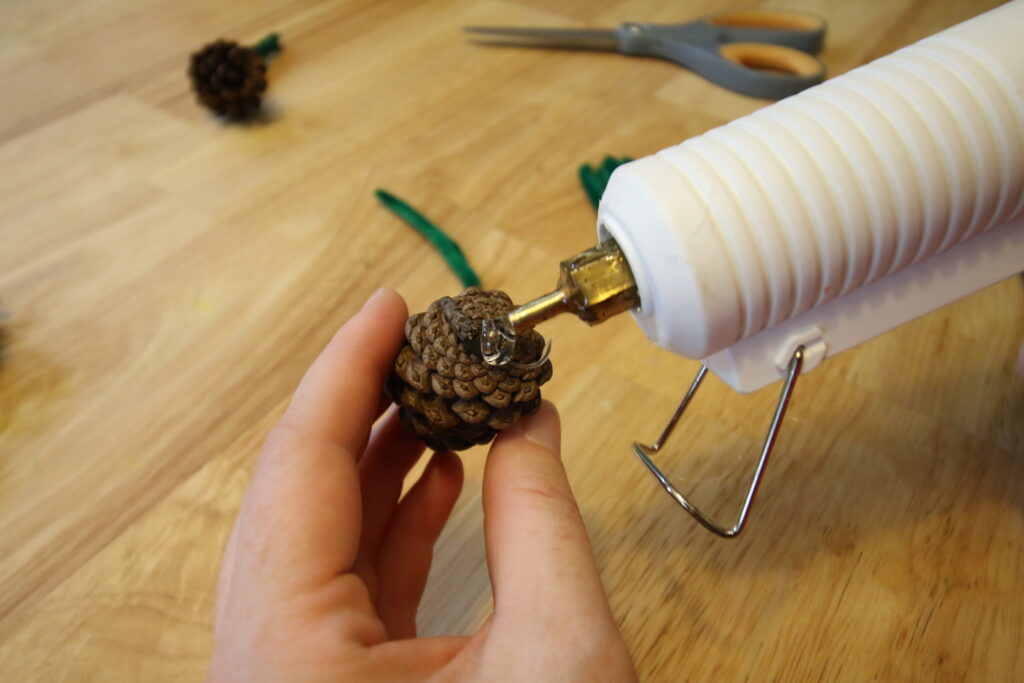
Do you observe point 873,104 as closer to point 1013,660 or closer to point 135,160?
point 1013,660

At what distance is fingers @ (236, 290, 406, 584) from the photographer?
0.33 m

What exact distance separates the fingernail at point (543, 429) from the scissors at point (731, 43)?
1.74ft

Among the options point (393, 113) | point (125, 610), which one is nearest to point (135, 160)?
point (393, 113)

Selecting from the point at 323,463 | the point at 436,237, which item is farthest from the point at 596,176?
the point at 323,463

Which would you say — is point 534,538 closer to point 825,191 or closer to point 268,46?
point 825,191

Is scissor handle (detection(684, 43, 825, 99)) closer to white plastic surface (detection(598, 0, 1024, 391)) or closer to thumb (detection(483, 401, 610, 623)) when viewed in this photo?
white plastic surface (detection(598, 0, 1024, 391))

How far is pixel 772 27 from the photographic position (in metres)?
0.85

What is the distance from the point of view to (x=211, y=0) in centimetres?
97

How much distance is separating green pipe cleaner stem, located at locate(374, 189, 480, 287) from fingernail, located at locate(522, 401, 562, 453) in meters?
0.24

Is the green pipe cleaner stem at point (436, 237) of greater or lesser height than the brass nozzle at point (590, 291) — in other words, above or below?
below

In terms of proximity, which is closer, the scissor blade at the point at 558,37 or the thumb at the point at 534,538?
the thumb at the point at 534,538

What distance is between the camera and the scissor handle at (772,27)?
813 millimetres

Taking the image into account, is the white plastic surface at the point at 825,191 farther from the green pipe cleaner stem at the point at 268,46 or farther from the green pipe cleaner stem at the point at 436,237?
the green pipe cleaner stem at the point at 268,46

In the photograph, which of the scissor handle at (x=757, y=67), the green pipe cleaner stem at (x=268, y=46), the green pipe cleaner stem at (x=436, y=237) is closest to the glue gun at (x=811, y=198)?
the green pipe cleaner stem at (x=436, y=237)
